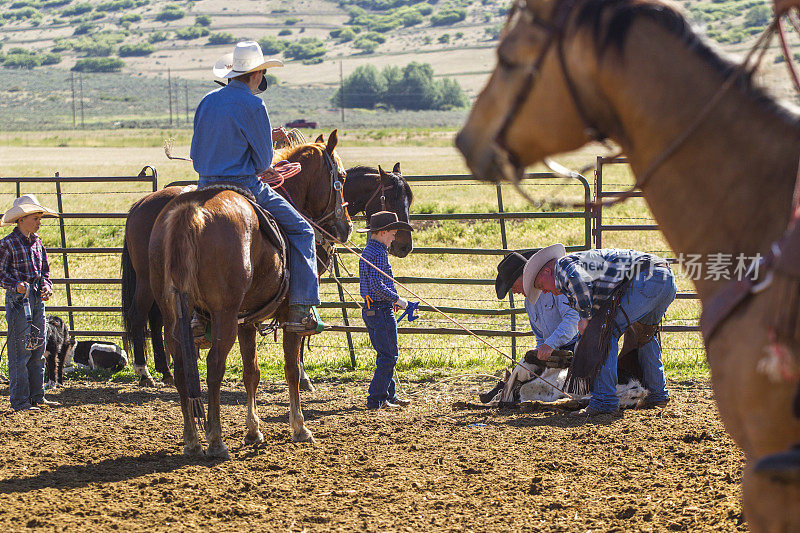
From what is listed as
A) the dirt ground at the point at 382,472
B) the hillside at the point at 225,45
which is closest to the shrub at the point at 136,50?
the hillside at the point at 225,45

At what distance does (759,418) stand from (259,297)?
433 cm

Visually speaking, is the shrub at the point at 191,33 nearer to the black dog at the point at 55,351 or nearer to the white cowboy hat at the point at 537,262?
the black dog at the point at 55,351

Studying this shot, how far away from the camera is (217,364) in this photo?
5.77 meters

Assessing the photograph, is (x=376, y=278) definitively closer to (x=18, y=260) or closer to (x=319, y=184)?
(x=319, y=184)

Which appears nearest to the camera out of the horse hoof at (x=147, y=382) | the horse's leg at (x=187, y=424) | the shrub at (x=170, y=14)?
the horse's leg at (x=187, y=424)

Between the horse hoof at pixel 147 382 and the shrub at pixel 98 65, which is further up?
the shrub at pixel 98 65

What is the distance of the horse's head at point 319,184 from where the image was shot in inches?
294

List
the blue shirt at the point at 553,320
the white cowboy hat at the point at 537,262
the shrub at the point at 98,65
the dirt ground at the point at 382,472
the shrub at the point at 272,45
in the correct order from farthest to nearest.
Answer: the shrub at the point at 272,45 < the shrub at the point at 98,65 < the blue shirt at the point at 553,320 < the white cowboy hat at the point at 537,262 < the dirt ground at the point at 382,472

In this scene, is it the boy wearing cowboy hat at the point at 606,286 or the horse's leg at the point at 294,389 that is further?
the boy wearing cowboy hat at the point at 606,286

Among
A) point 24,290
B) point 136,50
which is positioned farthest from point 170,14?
point 24,290

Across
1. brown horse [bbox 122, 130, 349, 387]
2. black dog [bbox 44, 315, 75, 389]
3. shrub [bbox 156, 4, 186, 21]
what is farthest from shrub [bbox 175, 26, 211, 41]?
brown horse [bbox 122, 130, 349, 387]

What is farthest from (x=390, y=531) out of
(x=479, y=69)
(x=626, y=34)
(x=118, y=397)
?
(x=479, y=69)

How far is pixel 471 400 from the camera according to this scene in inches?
309

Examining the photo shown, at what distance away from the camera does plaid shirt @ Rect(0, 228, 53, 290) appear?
7332mm
